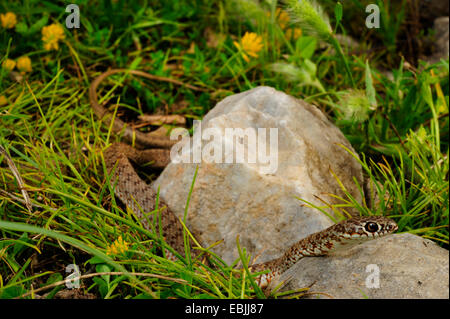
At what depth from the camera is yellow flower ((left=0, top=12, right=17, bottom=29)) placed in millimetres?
4574

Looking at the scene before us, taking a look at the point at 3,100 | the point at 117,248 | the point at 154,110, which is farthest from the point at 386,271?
the point at 3,100

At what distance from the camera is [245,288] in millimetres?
2928

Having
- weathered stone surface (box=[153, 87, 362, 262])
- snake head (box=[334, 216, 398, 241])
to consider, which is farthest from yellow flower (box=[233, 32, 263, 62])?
snake head (box=[334, 216, 398, 241])

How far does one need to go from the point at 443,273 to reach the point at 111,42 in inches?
163

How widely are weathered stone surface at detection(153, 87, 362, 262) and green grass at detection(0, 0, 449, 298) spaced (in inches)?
9.7

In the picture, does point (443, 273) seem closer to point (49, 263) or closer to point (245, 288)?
point (245, 288)

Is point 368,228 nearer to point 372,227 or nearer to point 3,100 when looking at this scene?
point 372,227

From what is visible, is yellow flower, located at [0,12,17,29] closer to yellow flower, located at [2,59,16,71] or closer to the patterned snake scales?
yellow flower, located at [2,59,16,71]

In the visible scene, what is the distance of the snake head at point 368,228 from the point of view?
2.79 metres

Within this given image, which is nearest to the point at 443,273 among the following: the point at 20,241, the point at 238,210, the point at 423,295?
the point at 423,295

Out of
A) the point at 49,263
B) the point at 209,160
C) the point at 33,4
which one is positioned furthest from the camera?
the point at 33,4

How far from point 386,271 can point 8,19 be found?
13.5ft

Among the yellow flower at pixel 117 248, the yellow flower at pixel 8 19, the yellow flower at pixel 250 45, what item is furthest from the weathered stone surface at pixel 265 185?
the yellow flower at pixel 8 19

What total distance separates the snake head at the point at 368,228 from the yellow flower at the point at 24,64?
336 centimetres
